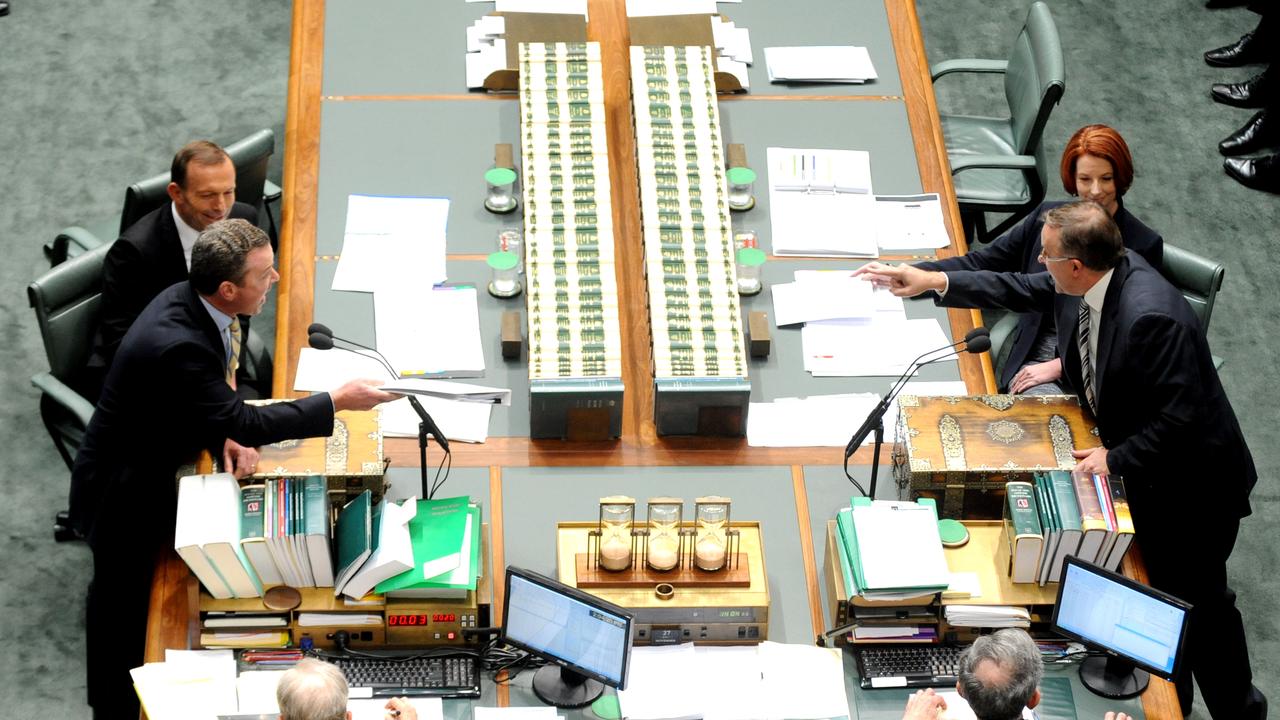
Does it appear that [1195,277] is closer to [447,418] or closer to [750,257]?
[750,257]

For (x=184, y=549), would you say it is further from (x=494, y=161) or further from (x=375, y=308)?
(x=494, y=161)

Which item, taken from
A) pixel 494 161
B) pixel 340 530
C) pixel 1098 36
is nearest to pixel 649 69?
pixel 494 161

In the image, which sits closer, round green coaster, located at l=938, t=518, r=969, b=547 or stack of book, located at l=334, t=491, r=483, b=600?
stack of book, located at l=334, t=491, r=483, b=600

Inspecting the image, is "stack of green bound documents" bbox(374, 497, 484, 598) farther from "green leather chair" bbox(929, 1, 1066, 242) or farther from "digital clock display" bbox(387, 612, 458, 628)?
"green leather chair" bbox(929, 1, 1066, 242)

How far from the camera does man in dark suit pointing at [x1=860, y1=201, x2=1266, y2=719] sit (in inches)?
186

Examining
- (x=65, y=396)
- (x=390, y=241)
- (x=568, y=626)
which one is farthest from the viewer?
(x=390, y=241)

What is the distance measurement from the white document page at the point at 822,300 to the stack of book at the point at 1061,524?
3.66ft

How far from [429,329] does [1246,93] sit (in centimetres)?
470

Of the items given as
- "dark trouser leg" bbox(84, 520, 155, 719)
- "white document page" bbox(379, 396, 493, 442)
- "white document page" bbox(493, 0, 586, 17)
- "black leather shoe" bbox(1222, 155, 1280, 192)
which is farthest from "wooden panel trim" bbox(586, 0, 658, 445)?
"black leather shoe" bbox(1222, 155, 1280, 192)

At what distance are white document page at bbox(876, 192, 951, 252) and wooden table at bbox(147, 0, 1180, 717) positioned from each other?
0.19 feet

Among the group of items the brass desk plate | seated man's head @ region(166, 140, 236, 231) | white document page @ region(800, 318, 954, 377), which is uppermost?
seated man's head @ region(166, 140, 236, 231)

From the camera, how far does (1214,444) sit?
482 centimetres

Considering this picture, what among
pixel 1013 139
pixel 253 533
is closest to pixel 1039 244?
pixel 1013 139

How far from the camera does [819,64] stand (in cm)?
651
